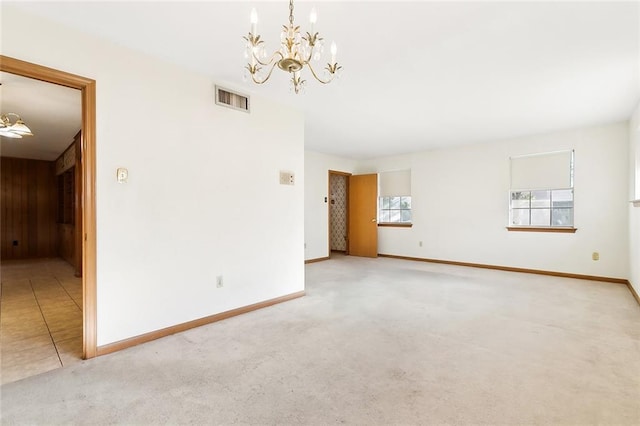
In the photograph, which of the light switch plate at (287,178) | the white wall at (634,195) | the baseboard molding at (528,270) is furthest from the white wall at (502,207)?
the light switch plate at (287,178)

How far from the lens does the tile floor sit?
230 centimetres

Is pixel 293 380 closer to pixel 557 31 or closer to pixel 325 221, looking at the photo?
pixel 557 31

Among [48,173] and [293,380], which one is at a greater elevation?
[48,173]

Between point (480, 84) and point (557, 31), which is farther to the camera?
point (480, 84)

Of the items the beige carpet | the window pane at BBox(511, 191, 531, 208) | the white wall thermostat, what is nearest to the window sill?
the window pane at BBox(511, 191, 531, 208)

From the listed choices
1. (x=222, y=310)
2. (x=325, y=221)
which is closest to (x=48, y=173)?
(x=325, y=221)

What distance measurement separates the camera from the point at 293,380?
2057 millimetres

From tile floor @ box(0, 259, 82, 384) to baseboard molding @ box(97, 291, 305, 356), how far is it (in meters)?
0.22

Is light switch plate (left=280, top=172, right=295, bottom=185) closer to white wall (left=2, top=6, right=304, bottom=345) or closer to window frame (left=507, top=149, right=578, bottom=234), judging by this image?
white wall (left=2, top=6, right=304, bottom=345)

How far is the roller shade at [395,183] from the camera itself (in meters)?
7.18

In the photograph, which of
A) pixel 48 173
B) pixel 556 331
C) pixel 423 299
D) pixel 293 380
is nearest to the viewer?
pixel 293 380

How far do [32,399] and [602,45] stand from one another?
473cm

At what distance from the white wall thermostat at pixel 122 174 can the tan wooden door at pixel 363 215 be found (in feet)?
18.3

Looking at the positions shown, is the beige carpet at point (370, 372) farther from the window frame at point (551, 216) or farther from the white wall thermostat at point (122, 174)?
the window frame at point (551, 216)
